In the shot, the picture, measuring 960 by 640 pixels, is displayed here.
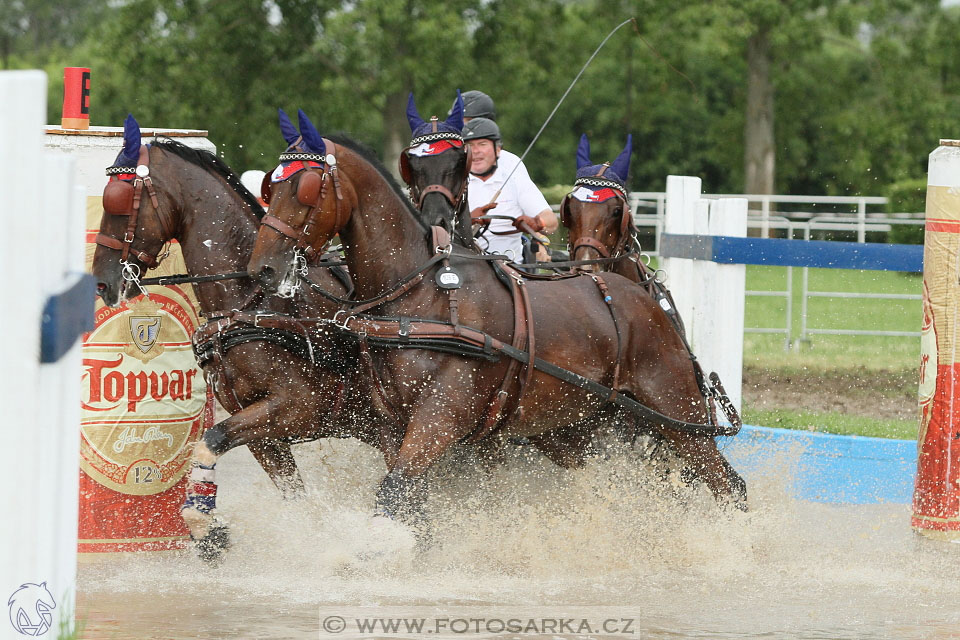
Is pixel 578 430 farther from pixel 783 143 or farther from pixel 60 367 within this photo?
pixel 783 143

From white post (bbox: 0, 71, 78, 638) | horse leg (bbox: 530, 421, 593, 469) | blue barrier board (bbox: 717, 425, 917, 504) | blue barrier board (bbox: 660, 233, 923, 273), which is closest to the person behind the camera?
white post (bbox: 0, 71, 78, 638)

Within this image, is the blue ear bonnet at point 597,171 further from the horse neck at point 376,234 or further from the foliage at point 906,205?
the foliage at point 906,205

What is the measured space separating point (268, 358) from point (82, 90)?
1.58 m

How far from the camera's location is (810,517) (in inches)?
262

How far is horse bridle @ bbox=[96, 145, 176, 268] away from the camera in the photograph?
536 centimetres

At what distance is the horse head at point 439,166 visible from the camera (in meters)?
5.39

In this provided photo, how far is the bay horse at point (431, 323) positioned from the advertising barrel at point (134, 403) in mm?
966

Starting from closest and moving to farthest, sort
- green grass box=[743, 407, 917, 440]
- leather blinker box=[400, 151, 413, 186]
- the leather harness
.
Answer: the leather harness → leather blinker box=[400, 151, 413, 186] → green grass box=[743, 407, 917, 440]

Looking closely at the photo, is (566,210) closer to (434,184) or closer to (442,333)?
(434,184)

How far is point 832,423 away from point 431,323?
4.53 m

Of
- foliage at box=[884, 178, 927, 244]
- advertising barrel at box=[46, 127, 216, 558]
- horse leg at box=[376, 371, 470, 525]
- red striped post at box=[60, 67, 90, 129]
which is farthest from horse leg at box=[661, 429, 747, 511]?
foliage at box=[884, 178, 927, 244]

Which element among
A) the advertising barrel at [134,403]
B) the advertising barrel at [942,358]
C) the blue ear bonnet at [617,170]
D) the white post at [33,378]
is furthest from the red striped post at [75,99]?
the advertising barrel at [942,358]

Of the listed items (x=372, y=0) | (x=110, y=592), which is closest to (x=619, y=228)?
(x=110, y=592)

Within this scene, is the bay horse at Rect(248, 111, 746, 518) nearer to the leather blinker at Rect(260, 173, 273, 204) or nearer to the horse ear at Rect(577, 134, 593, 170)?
the leather blinker at Rect(260, 173, 273, 204)
